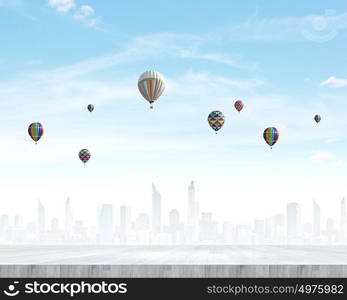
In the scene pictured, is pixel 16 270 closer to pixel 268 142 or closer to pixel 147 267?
pixel 147 267

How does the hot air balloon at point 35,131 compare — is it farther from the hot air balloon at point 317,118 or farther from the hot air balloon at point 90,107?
the hot air balloon at point 317,118

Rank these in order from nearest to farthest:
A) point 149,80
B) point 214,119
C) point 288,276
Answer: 1. point 288,276
2. point 149,80
3. point 214,119

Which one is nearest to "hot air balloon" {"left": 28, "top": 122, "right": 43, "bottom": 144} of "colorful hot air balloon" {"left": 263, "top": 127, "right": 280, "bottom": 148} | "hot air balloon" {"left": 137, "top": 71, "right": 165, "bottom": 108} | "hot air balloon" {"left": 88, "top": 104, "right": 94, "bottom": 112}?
"hot air balloon" {"left": 88, "top": 104, "right": 94, "bottom": 112}

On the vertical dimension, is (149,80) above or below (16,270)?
above

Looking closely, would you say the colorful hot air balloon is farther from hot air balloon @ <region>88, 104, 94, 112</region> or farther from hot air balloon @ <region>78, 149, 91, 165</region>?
hot air balloon @ <region>88, 104, 94, 112</region>

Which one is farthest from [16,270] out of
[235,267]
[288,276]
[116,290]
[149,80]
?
[149,80]

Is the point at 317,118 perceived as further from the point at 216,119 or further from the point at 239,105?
the point at 216,119
